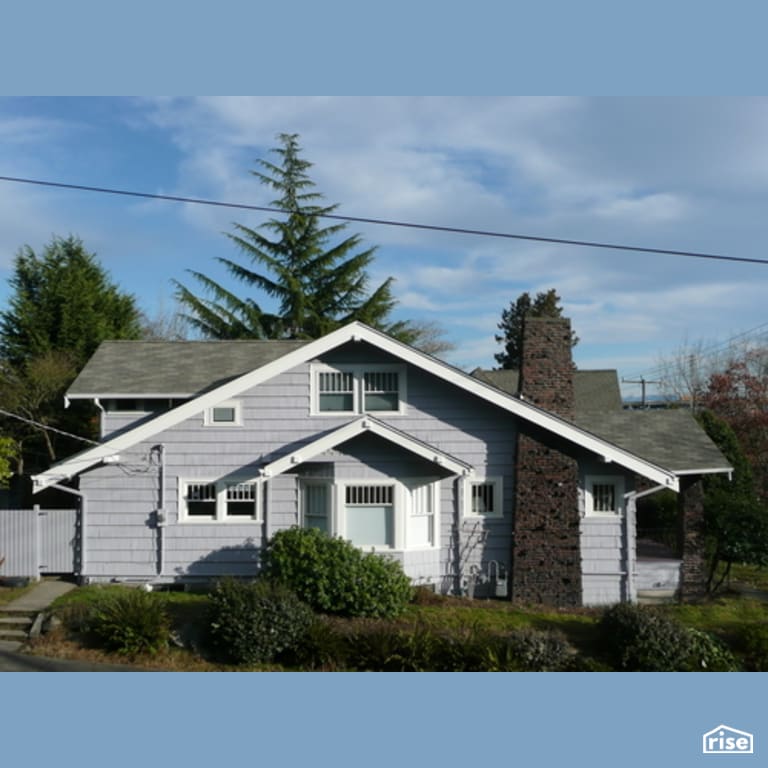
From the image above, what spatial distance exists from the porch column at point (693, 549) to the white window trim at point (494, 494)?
4.36m

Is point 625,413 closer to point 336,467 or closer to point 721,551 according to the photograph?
point 721,551

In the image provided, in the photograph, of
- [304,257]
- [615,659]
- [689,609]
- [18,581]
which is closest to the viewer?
[615,659]

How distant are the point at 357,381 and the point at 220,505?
13.5ft

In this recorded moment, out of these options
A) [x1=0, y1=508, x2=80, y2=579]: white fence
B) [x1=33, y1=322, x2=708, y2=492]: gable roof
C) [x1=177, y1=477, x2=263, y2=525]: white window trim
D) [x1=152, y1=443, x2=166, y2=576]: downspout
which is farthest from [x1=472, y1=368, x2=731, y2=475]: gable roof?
[x1=0, y1=508, x2=80, y2=579]: white fence

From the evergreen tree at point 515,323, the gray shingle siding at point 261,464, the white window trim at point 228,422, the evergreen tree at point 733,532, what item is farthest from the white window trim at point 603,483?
the evergreen tree at point 515,323

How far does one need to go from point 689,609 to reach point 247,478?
9.74m

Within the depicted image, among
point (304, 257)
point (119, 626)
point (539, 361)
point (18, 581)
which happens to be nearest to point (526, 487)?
point (539, 361)

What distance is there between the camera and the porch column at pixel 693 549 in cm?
1986

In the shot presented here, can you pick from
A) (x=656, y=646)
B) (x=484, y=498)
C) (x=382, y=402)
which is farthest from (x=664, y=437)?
(x=656, y=646)

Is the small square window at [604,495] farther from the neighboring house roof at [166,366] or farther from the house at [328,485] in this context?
Answer: the neighboring house roof at [166,366]

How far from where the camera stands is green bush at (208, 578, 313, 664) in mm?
14352

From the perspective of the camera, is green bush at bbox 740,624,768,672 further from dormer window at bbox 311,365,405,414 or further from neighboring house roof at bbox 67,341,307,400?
neighboring house roof at bbox 67,341,307,400

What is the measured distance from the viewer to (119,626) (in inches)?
575

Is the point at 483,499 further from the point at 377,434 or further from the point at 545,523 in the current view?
the point at 377,434
